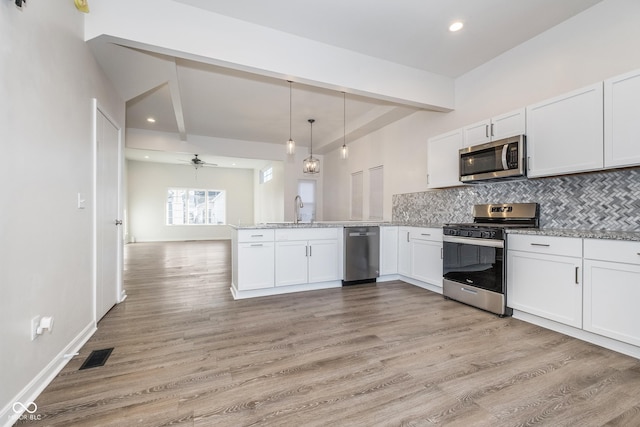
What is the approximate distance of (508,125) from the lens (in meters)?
3.10

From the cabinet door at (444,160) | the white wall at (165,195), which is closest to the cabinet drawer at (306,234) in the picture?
the cabinet door at (444,160)

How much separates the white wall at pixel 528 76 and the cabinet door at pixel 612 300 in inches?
68.5

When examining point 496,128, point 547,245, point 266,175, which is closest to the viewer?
point 547,245

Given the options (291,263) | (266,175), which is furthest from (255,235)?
(266,175)

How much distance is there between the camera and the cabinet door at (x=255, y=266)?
3.46 metres

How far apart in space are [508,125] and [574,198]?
985 millimetres

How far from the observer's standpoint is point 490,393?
65.8 inches

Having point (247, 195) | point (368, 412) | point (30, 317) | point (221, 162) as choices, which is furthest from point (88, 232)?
point (247, 195)

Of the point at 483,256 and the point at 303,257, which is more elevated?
→ the point at 483,256

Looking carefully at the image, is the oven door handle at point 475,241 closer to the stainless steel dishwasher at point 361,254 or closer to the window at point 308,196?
the stainless steel dishwasher at point 361,254

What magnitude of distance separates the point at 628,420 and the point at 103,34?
433 centimetres

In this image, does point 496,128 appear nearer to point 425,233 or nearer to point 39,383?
point 425,233

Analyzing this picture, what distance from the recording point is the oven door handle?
9.32 feet

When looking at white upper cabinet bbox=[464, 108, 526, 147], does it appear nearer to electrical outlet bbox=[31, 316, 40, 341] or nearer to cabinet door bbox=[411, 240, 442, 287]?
cabinet door bbox=[411, 240, 442, 287]
